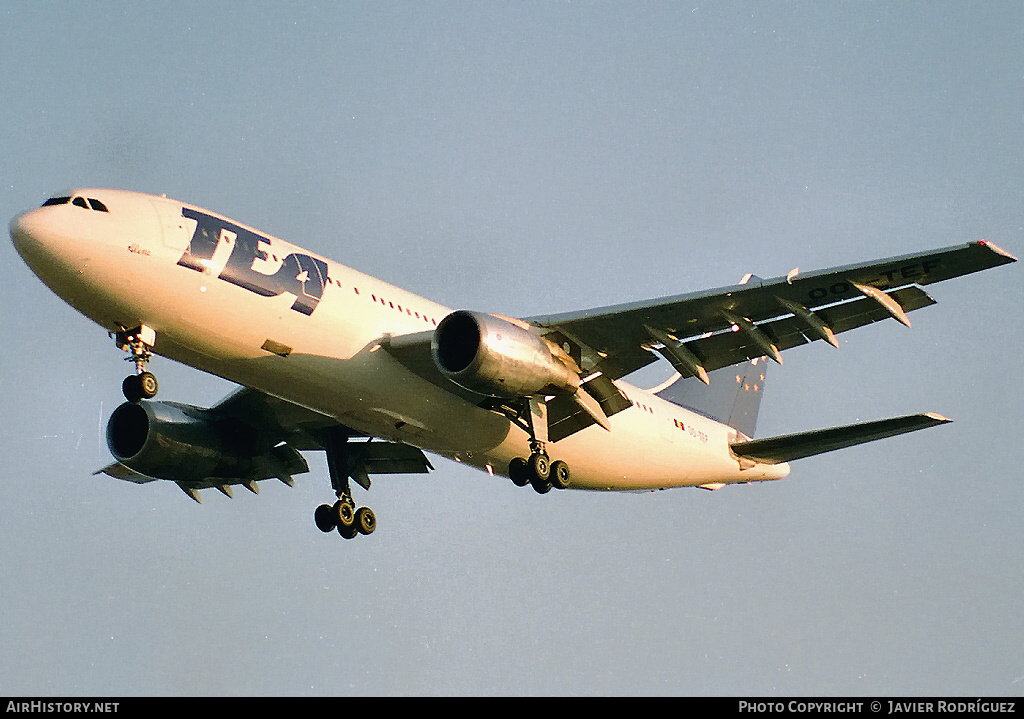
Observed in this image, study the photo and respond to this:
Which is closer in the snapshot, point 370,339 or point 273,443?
point 370,339

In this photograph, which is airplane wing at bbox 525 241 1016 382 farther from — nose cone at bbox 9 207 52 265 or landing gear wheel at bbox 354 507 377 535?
nose cone at bbox 9 207 52 265

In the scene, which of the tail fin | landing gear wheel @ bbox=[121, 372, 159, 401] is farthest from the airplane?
the tail fin

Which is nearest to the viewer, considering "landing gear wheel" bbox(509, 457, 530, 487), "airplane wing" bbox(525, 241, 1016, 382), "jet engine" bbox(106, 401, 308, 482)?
"airplane wing" bbox(525, 241, 1016, 382)

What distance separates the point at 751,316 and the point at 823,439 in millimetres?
5916

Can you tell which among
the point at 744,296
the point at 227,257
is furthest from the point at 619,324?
the point at 227,257

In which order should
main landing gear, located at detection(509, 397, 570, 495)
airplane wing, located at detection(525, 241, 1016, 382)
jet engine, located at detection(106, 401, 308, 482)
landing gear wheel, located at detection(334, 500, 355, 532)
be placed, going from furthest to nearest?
landing gear wheel, located at detection(334, 500, 355, 532) < jet engine, located at detection(106, 401, 308, 482) < main landing gear, located at detection(509, 397, 570, 495) < airplane wing, located at detection(525, 241, 1016, 382)

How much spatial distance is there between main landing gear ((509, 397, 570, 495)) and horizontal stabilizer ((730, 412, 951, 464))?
670 cm

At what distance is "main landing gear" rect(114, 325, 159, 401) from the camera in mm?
22948

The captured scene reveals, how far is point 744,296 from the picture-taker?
24859 mm

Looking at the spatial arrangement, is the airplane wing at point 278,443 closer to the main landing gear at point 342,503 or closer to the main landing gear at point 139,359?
the main landing gear at point 342,503

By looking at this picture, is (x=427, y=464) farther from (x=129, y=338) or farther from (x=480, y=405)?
(x=129, y=338)

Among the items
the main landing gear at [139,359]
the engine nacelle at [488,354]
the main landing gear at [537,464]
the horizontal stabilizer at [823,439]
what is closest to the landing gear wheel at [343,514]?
the main landing gear at [537,464]

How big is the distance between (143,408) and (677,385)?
50.5 ft
